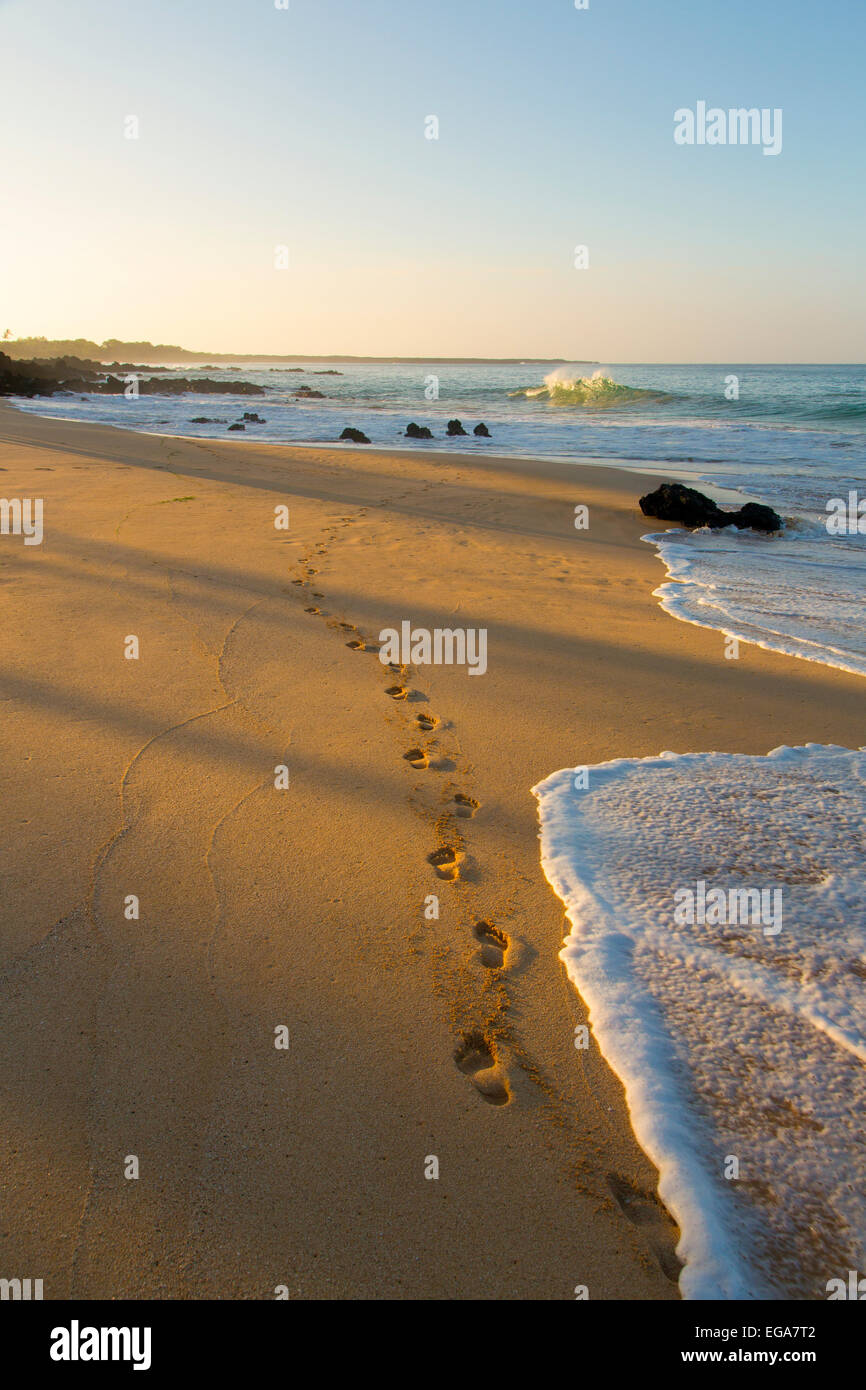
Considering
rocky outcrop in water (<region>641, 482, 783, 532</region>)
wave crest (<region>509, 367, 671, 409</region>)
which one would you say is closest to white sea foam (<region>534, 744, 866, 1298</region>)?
rocky outcrop in water (<region>641, 482, 783, 532</region>)

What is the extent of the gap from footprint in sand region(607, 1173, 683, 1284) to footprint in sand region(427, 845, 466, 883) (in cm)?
130

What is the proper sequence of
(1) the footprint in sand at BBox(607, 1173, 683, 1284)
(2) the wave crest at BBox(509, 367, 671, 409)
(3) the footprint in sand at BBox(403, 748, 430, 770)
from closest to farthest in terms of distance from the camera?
(1) the footprint in sand at BBox(607, 1173, 683, 1284) < (3) the footprint in sand at BBox(403, 748, 430, 770) < (2) the wave crest at BBox(509, 367, 671, 409)

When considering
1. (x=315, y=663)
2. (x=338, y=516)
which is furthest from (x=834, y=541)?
(x=315, y=663)

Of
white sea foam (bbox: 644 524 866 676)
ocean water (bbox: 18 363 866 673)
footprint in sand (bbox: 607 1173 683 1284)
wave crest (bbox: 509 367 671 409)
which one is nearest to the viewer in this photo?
footprint in sand (bbox: 607 1173 683 1284)

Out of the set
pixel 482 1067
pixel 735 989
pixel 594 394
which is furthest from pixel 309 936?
pixel 594 394

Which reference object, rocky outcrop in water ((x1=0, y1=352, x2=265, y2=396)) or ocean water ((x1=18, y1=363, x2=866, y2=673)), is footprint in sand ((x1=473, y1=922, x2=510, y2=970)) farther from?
rocky outcrop in water ((x1=0, y1=352, x2=265, y2=396))

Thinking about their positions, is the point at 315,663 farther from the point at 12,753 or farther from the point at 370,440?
the point at 370,440

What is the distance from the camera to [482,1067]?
230cm

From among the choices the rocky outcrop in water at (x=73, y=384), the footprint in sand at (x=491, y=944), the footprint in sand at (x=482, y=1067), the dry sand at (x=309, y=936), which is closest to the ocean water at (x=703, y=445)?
the dry sand at (x=309, y=936)

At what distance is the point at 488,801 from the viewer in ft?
12.0

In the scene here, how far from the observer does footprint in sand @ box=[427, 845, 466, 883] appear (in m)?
3.14

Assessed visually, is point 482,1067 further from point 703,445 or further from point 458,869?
point 703,445
